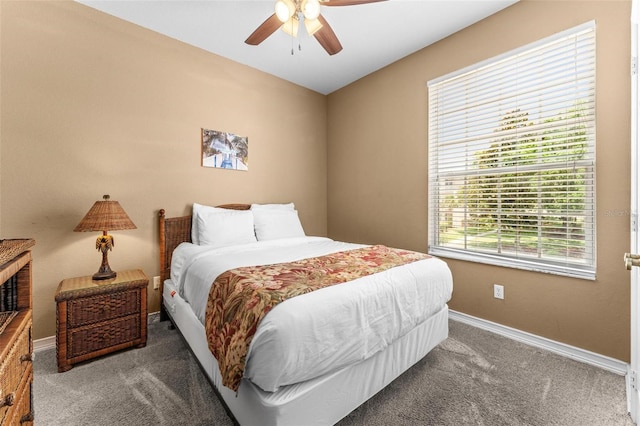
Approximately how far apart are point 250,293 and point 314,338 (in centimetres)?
36

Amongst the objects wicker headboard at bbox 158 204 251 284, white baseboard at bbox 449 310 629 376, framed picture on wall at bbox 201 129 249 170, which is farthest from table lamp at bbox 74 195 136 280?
white baseboard at bbox 449 310 629 376

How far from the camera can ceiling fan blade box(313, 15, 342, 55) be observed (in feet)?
6.35

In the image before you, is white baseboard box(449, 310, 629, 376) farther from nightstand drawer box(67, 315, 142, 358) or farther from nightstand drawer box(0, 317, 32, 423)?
nightstand drawer box(0, 317, 32, 423)

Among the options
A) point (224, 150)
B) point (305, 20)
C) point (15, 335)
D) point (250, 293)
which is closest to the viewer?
point (15, 335)

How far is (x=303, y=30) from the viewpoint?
8.41 feet

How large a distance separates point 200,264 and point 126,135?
59.6 inches

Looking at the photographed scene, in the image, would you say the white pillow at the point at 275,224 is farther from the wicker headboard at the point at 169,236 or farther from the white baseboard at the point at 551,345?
the white baseboard at the point at 551,345

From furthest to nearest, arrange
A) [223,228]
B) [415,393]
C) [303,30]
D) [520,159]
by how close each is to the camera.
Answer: [223,228], [303,30], [520,159], [415,393]

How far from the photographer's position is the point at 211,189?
9.87ft

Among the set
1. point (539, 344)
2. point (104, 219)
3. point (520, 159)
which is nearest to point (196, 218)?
point (104, 219)

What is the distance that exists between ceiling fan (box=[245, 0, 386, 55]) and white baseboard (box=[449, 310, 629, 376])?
2.69 m

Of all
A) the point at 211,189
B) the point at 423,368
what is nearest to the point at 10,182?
the point at 211,189

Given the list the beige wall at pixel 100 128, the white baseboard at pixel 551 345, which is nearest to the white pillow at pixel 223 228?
the beige wall at pixel 100 128

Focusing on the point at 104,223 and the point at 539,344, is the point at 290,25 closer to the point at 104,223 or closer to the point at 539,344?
the point at 104,223
